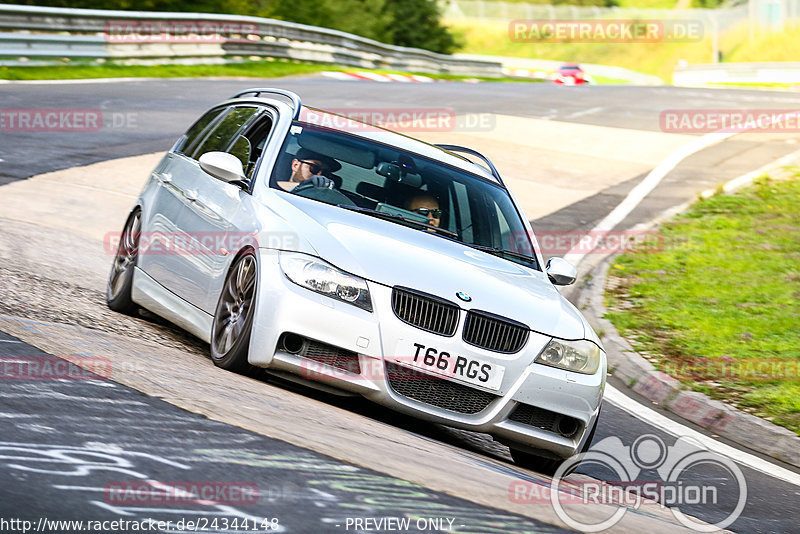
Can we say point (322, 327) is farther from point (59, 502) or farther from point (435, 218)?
point (59, 502)

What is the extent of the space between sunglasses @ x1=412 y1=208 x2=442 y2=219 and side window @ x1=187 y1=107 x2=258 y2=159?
5.00 feet

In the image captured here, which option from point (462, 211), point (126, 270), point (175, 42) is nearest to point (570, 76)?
point (175, 42)

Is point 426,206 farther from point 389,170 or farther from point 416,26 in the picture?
point 416,26

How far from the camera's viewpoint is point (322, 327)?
5.96 m


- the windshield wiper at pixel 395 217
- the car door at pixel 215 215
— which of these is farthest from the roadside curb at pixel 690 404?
the car door at pixel 215 215

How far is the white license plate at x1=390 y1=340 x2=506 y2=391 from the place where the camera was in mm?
5930

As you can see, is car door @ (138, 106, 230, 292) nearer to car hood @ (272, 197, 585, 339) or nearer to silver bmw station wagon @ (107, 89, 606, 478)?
silver bmw station wagon @ (107, 89, 606, 478)

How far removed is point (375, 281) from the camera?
6.01m

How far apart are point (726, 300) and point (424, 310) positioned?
21.4ft

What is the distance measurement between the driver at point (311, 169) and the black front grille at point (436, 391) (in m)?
1.63

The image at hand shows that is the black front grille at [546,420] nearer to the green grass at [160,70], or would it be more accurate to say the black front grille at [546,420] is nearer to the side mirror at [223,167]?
the side mirror at [223,167]

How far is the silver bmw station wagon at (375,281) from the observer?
19.7 feet

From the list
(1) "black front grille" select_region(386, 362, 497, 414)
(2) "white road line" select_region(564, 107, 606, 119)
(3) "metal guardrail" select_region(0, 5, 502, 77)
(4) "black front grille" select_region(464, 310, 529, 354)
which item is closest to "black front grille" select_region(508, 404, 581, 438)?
(1) "black front grille" select_region(386, 362, 497, 414)

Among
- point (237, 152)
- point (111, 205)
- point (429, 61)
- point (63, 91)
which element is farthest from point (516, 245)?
point (429, 61)
